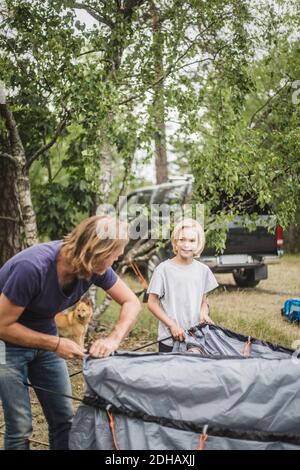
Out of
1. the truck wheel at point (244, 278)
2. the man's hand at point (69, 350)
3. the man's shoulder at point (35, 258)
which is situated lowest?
the truck wheel at point (244, 278)

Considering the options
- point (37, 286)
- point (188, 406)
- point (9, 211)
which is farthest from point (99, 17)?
point (188, 406)

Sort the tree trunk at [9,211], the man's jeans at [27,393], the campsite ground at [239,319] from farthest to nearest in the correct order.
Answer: the tree trunk at [9,211] → the campsite ground at [239,319] → the man's jeans at [27,393]

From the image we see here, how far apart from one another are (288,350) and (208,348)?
1.79ft

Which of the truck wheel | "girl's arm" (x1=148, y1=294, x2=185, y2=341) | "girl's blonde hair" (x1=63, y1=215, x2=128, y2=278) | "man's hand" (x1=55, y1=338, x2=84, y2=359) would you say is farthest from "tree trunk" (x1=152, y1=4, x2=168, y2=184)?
the truck wheel

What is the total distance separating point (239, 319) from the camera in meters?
6.59

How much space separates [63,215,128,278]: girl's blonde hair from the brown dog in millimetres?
3784

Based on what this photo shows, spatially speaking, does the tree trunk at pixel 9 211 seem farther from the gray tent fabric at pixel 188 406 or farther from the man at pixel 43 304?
the gray tent fabric at pixel 188 406

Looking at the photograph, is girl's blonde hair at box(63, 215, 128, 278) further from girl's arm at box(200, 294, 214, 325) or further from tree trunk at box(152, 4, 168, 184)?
tree trunk at box(152, 4, 168, 184)

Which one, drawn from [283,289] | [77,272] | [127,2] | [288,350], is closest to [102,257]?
[77,272]

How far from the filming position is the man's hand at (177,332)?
3.72 m

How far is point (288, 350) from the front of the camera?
132 inches

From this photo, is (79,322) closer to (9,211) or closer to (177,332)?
(9,211)

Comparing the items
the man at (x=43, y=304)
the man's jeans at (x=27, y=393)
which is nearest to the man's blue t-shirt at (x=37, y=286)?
the man at (x=43, y=304)

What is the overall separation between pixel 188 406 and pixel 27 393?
0.71m
